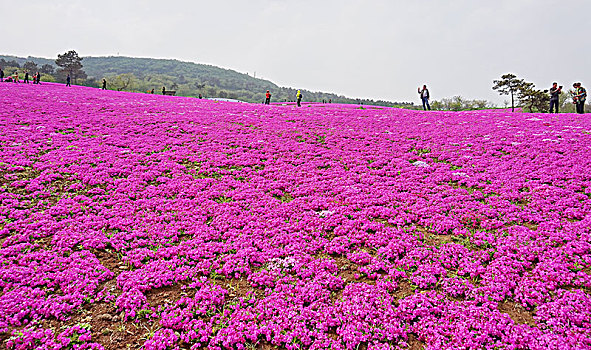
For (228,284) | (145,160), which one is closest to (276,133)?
(145,160)

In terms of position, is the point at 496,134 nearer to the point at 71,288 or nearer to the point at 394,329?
the point at 394,329

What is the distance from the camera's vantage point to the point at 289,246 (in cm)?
787

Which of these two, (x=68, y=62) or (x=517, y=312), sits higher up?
(x=68, y=62)

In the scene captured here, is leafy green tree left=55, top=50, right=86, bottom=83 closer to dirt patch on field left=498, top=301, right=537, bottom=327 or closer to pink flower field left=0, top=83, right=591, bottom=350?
pink flower field left=0, top=83, right=591, bottom=350

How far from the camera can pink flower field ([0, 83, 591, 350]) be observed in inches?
204

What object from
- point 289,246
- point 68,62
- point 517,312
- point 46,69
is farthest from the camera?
point 46,69

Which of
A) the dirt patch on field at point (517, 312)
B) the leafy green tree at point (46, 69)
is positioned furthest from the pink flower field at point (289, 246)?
the leafy green tree at point (46, 69)

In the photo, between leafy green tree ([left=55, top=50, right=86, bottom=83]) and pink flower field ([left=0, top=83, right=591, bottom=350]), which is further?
leafy green tree ([left=55, top=50, right=86, bottom=83])

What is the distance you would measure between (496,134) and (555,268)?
52.5ft

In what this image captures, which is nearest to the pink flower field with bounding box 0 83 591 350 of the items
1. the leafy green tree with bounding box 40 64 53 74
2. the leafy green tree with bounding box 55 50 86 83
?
the leafy green tree with bounding box 55 50 86 83

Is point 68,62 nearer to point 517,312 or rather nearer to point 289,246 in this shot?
point 289,246

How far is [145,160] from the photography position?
13875 millimetres

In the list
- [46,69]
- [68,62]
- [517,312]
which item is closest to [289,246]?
[517,312]

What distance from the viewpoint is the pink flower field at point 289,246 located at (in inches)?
204
